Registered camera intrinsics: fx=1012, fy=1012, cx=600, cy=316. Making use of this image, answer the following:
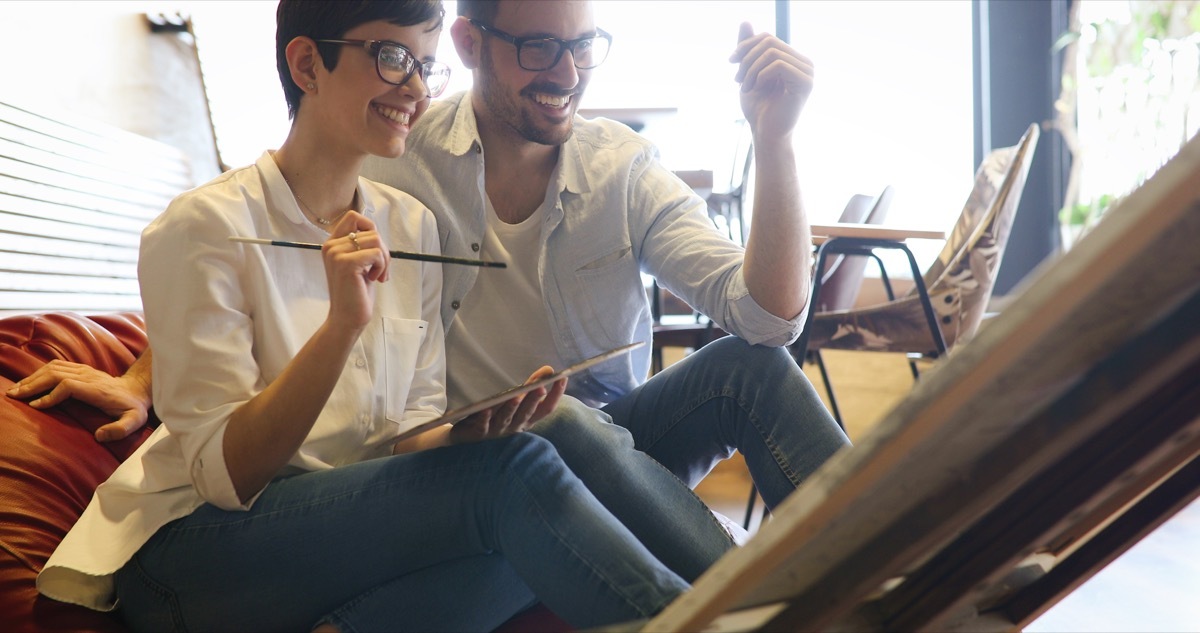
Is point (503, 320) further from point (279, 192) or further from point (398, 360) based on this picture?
point (279, 192)

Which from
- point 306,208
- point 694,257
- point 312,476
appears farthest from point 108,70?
point 312,476

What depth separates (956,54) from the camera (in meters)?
5.15

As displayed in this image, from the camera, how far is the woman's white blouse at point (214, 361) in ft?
3.60

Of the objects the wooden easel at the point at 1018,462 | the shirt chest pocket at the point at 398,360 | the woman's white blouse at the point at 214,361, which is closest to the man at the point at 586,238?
the shirt chest pocket at the point at 398,360

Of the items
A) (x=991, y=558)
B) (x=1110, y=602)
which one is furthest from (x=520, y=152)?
(x=1110, y=602)

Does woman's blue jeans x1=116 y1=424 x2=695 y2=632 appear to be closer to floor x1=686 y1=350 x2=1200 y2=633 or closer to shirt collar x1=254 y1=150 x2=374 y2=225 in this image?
shirt collar x1=254 y1=150 x2=374 y2=225

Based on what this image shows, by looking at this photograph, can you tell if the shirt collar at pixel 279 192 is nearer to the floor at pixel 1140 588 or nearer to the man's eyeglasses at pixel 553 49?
the man's eyeglasses at pixel 553 49

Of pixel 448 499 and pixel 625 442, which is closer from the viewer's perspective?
pixel 448 499

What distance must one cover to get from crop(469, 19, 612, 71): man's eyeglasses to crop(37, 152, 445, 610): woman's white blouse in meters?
0.48

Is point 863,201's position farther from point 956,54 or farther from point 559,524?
point 559,524

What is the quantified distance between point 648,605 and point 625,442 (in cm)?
33

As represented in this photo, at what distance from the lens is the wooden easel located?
501 mm

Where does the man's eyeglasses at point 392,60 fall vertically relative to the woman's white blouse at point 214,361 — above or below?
above

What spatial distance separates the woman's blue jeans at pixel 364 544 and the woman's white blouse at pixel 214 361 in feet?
0.14
